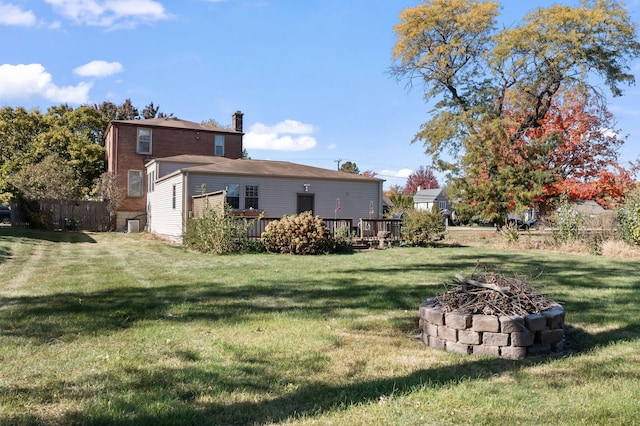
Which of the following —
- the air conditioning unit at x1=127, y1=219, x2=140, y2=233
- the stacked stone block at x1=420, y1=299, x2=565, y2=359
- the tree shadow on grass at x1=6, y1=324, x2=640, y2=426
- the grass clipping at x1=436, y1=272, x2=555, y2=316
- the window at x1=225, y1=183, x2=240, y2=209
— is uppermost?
the window at x1=225, y1=183, x2=240, y2=209

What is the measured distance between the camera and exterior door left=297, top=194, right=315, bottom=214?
21812 mm

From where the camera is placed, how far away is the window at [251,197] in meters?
20.7

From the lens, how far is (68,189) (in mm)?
28109

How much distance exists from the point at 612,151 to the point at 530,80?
17.9 ft

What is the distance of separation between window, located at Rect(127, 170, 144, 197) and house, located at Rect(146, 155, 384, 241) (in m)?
3.59

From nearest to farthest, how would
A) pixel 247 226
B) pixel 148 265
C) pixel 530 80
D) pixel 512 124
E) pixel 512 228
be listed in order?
pixel 148 265, pixel 247 226, pixel 512 228, pixel 512 124, pixel 530 80

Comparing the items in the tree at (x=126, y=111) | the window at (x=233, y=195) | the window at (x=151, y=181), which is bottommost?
the window at (x=233, y=195)

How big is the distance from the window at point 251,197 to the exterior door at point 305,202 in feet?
6.82

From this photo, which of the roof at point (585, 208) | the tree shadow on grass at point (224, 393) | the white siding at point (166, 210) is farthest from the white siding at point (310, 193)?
the tree shadow on grass at point (224, 393)

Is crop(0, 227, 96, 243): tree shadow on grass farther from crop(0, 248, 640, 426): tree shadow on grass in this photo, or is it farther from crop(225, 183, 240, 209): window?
crop(0, 248, 640, 426): tree shadow on grass

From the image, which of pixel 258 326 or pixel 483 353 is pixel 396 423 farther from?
pixel 258 326

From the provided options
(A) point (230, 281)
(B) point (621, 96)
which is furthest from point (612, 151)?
(A) point (230, 281)

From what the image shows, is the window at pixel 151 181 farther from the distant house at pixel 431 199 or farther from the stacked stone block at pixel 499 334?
the distant house at pixel 431 199

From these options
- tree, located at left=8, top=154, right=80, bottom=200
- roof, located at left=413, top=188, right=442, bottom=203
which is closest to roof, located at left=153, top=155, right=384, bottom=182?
tree, located at left=8, top=154, right=80, bottom=200
